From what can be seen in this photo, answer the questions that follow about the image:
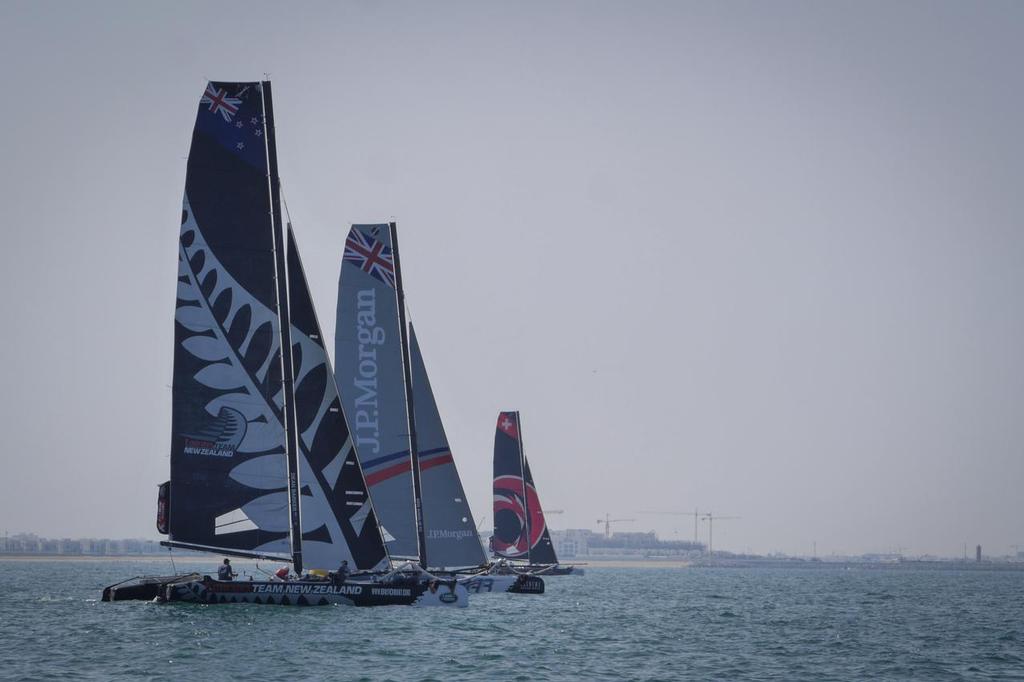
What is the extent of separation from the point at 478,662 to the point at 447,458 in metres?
25.1

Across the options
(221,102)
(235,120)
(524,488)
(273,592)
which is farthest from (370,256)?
(524,488)

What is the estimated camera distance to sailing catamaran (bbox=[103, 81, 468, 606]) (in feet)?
136

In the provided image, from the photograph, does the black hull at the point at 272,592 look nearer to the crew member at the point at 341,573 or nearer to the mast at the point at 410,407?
the crew member at the point at 341,573

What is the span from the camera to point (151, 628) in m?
36.8

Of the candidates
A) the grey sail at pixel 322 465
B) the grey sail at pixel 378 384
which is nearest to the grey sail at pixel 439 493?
the grey sail at pixel 378 384

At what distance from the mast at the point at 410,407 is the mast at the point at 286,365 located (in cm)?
1109

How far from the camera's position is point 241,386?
138ft

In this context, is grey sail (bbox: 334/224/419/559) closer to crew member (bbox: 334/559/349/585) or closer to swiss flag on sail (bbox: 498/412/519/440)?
crew member (bbox: 334/559/349/585)

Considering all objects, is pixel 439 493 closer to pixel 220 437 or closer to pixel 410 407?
pixel 410 407

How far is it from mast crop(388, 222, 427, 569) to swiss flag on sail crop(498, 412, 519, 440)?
32.7m

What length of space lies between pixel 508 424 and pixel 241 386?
46.6 meters

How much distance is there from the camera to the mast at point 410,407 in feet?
176

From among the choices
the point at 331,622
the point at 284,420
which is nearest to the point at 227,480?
the point at 284,420

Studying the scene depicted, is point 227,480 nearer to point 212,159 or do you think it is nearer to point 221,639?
point 221,639
